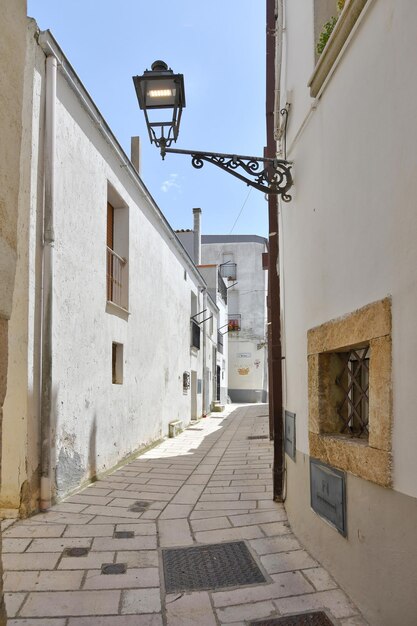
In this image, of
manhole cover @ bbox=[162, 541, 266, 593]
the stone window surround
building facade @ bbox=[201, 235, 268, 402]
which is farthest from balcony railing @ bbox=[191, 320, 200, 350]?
building facade @ bbox=[201, 235, 268, 402]

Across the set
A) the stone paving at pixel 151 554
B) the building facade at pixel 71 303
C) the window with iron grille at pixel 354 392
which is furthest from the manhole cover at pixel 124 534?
the window with iron grille at pixel 354 392

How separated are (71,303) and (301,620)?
397 centimetres

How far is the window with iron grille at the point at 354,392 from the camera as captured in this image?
3.28m

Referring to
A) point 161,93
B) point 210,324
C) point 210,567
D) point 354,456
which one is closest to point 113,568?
point 210,567

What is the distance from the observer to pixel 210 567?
3.61 meters

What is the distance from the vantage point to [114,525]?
4.58 m

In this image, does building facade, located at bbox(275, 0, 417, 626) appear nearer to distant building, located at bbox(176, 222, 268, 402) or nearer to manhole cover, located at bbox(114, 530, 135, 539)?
manhole cover, located at bbox(114, 530, 135, 539)

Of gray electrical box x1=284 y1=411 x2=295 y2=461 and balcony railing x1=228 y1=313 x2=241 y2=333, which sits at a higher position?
balcony railing x1=228 y1=313 x2=241 y2=333

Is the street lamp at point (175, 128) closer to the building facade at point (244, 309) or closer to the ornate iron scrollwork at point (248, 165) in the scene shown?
the ornate iron scrollwork at point (248, 165)

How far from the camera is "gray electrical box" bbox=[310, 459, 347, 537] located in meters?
3.12

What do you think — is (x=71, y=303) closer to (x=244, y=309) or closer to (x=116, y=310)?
(x=116, y=310)

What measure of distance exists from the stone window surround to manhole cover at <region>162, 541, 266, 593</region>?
88 cm

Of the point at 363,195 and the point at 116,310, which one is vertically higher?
the point at 363,195

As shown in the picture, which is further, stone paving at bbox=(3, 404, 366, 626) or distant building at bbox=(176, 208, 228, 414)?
distant building at bbox=(176, 208, 228, 414)
